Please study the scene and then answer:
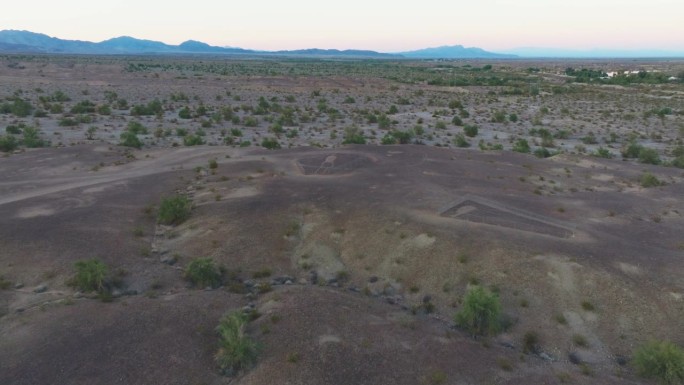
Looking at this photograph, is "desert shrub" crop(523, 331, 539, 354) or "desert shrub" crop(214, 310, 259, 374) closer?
"desert shrub" crop(214, 310, 259, 374)

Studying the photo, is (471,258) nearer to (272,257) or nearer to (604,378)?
(604,378)

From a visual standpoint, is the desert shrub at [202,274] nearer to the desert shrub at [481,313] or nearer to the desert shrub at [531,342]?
the desert shrub at [481,313]

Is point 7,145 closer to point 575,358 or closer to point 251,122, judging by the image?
point 251,122

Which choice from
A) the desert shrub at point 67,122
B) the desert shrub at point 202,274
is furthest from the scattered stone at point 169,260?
the desert shrub at point 67,122

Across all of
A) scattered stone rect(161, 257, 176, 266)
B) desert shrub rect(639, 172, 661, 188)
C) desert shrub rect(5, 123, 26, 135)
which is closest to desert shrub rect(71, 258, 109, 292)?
scattered stone rect(161, 257, 176, 266)

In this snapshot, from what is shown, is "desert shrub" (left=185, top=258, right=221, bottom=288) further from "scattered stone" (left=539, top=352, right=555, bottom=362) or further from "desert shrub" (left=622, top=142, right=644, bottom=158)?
"desert shrub" (left=622, top=142, right=644, bottom=158)

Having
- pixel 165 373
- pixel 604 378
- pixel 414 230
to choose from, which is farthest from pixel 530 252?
pixel 165 373
